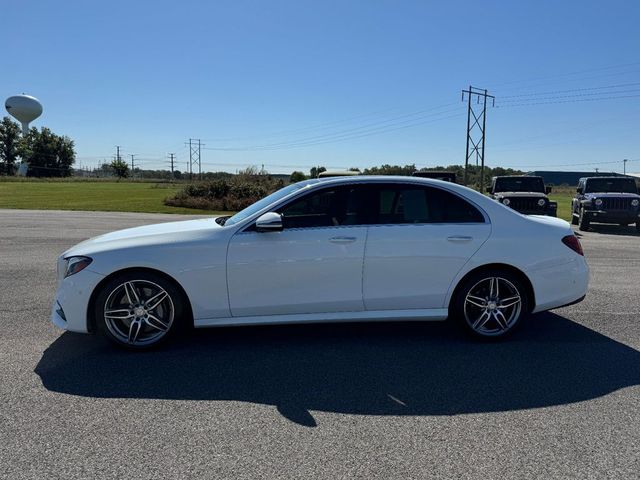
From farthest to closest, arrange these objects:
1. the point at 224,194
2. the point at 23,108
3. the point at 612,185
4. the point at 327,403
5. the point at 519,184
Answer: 1. the point at 23,108
2. the point at 224,194
3. the point at 612,185
4. the point at 519,184
5. the point at 327,403

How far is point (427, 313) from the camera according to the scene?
4.74 m

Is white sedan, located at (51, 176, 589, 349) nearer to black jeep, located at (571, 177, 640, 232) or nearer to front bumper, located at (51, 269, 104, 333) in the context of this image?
front bumper, located at (51, 269, 104, 333)

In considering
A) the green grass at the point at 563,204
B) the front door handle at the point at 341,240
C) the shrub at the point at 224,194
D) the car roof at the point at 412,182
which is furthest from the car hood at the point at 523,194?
the shrub at the point at 224,194

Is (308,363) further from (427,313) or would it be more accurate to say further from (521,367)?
(521,367)

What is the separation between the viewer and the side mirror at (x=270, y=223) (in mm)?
4387

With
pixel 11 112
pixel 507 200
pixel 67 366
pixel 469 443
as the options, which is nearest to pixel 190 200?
pixel 507 200

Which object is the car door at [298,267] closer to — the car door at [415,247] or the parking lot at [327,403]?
the car door at [415,247]

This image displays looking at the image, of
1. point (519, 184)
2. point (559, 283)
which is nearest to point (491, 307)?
point (559, 283)

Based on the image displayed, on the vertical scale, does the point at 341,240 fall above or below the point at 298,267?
above

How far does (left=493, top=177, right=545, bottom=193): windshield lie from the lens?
1745 centimetres

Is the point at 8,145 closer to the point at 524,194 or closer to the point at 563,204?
the point at 563,204

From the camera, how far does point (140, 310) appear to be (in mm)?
4473

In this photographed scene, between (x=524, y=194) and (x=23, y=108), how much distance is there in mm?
120833

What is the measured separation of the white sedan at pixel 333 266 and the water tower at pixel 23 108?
125 meters
